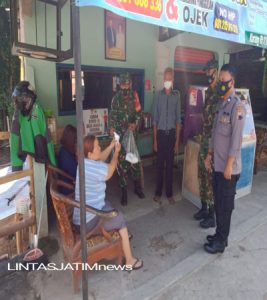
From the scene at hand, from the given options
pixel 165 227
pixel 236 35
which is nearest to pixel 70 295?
pixel 165 227

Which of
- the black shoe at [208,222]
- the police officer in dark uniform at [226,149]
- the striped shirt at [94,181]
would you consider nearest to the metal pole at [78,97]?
the striped shirt at [94,181]

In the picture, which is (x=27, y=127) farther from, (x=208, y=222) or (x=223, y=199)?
(x=208, y=222)

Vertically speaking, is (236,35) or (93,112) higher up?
(236,35)

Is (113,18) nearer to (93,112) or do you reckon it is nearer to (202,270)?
(93,112)

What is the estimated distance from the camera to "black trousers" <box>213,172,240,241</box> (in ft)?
8.52

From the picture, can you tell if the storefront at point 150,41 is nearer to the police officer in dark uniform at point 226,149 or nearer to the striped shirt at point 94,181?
the police officer in dark uniform at point 226,149

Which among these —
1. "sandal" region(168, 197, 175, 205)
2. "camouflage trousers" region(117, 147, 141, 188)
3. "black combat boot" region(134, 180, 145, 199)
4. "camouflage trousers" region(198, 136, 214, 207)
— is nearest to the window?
"camouflage trousers" region(117, 147, 141, 188)

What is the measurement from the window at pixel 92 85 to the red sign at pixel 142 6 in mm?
2103

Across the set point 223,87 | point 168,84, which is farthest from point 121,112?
point 223,87

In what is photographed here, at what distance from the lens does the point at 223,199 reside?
2633 millimetres

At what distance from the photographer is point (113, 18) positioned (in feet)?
14.2

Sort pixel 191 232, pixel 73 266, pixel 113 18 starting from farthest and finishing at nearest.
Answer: pixel 113 18, pixel 191 232, pixel 73 266

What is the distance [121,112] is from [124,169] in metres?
0.79

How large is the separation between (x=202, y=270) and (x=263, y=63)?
5563mm
